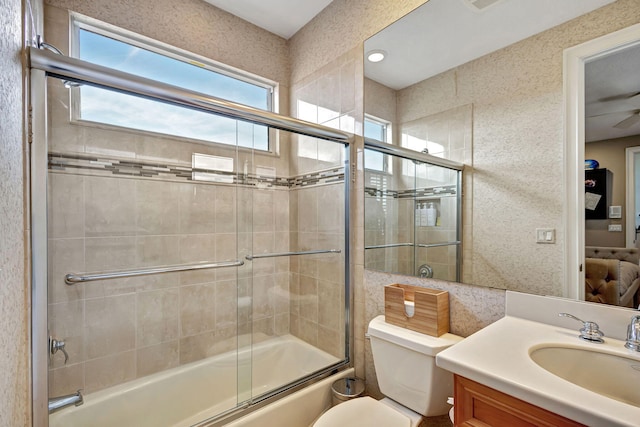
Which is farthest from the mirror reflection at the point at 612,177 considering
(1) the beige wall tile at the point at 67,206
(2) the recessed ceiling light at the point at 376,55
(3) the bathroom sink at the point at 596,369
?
(1) the beige wall tile at the point at 67,206

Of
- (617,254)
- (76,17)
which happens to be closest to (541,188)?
(617,254)

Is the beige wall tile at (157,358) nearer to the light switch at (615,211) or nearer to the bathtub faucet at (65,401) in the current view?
the bathtub faucet at (65,401)

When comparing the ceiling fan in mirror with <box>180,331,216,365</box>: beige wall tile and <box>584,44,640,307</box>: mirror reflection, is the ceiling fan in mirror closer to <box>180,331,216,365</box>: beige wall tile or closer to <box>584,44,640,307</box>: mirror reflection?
<box>584,44,640,307</box>: mirror reflection

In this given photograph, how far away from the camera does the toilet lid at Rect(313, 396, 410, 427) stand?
4.25 ft

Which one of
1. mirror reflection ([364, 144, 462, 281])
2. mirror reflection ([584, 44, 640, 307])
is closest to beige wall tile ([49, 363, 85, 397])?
mirror reflection ([364, 144, 462, 281])

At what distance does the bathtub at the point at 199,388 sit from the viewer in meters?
1.59

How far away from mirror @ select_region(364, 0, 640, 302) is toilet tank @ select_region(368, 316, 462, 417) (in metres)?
0.36

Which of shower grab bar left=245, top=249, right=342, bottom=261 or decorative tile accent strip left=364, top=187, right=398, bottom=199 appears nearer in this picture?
decorative tile accent strip left=364, top=187, right=398, bottom=199

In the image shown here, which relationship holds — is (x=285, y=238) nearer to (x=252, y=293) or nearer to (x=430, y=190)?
(x=252, y=293)

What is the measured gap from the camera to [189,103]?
4.51ft

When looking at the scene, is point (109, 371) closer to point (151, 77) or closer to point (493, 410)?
point (151, 77)

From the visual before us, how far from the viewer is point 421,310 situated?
1393mm

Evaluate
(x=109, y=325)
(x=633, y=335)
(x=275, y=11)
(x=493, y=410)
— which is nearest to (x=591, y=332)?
(x=633, y=335)

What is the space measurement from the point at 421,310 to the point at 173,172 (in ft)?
5.34
